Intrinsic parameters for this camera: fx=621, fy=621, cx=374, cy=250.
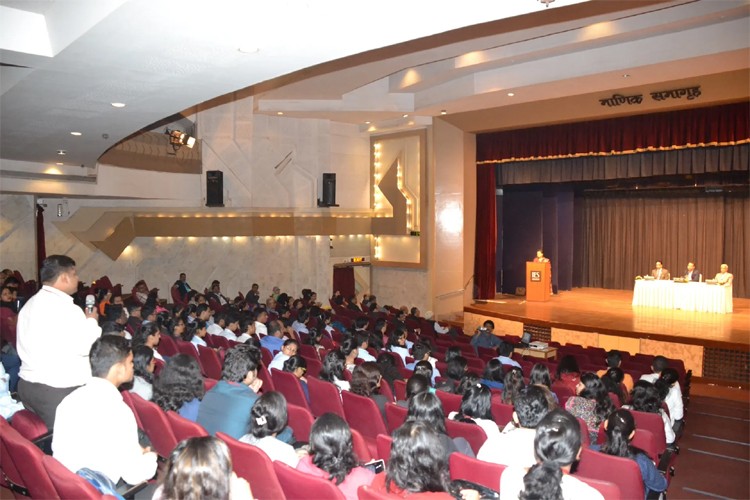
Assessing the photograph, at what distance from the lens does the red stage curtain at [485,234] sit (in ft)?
52.6

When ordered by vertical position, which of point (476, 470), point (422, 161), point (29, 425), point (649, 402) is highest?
point (422, 161)

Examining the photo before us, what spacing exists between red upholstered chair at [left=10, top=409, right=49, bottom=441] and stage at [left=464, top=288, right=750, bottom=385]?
32.7 feet

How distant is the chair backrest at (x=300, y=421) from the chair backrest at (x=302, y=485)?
1.21 meters

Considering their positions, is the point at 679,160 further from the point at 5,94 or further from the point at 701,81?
the point at 5,94

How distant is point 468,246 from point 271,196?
204 inches

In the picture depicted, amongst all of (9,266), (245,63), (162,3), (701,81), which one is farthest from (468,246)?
(162,3)

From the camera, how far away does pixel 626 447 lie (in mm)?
3664

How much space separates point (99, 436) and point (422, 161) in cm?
1313

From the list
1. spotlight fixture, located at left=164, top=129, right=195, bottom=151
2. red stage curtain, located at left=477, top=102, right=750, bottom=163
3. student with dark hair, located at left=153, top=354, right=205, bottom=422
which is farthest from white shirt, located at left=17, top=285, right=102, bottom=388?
red stage curtain, located at left=477, top=102, right=750, bottom=163

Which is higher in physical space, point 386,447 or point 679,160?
point 679,160

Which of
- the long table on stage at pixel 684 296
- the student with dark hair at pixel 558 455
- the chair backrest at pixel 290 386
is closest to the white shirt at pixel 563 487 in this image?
the student with dark hair at pixel 558 455

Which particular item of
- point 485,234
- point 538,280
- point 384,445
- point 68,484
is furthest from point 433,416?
point 538,280

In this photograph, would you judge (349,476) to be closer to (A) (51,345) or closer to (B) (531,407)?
(B) (531,407)

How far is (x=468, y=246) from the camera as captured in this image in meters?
16.0
